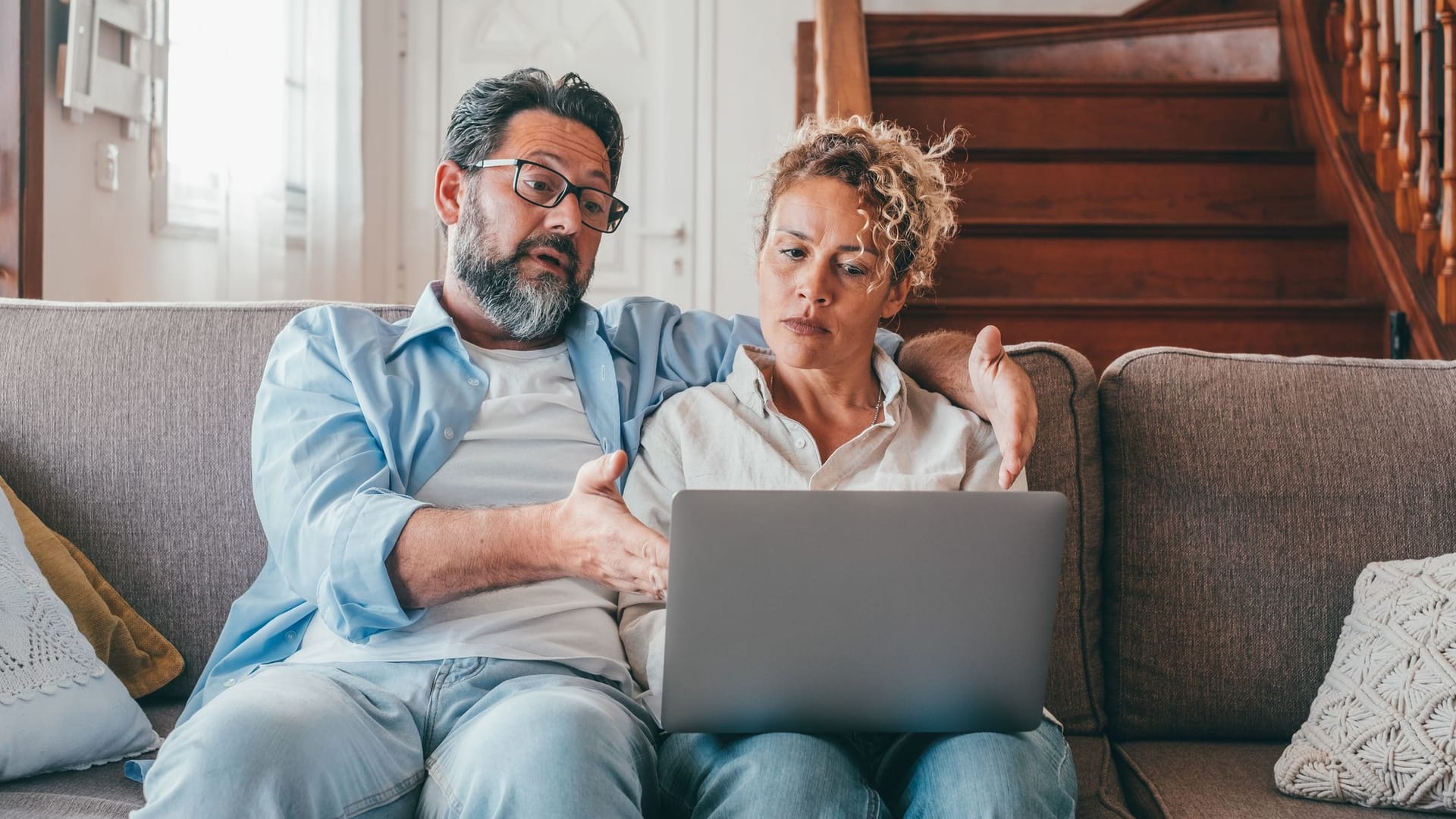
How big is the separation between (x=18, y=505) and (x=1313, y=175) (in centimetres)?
296

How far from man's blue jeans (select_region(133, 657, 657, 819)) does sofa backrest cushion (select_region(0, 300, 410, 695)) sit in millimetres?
396

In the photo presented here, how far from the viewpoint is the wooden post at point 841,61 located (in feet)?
8.02

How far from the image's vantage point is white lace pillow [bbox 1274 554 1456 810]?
3.95ft

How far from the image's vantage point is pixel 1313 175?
303cm

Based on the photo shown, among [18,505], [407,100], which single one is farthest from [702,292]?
[18,505]

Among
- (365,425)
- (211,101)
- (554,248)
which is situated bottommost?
(365,425)

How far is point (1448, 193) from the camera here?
235cm

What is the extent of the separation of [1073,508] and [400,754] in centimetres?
88

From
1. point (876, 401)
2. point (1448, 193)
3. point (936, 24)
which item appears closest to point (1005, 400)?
point (876, 401)

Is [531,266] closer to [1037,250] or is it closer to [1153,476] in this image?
[1153,476]

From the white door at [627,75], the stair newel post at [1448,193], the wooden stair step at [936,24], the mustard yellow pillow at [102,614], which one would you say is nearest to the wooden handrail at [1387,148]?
the stair newel post at [1448,193]

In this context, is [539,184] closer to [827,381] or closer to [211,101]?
[827,381]

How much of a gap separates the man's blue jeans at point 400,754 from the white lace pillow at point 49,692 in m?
0.22

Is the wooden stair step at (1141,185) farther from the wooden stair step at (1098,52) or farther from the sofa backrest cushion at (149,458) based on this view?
Answer: the sofa backrest cushion at (149,458)
